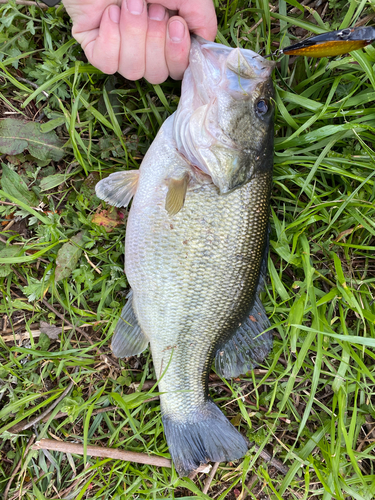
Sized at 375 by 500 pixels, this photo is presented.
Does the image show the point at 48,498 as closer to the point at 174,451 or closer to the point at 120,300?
the point at 174,451

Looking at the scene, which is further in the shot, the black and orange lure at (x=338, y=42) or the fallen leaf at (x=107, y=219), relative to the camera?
the fallen leaf at (x=107, y=219)

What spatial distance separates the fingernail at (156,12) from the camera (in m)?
1.74

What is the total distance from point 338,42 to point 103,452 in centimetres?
272

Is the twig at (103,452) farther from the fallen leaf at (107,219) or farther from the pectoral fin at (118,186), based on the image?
the pectoral fin at (118,186)

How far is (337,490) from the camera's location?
2.07 meters

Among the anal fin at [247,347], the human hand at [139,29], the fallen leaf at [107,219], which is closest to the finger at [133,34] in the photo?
the human hand at [139,29]

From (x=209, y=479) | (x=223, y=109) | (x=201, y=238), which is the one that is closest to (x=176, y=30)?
(x=223, y=109)

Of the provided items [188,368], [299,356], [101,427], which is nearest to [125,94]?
[188,368]

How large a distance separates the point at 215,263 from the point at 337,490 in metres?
1.65

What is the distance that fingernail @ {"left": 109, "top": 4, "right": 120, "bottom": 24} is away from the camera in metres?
1.72

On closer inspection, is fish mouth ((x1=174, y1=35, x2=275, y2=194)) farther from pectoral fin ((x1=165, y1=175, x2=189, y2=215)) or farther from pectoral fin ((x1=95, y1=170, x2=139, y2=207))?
pectoral fin ((x1=95, y1=170, x2=139, y2=207))

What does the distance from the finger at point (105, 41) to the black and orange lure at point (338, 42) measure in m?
0.92

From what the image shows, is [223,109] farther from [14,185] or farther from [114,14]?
[14,185]

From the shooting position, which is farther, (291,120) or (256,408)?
(256,408)
